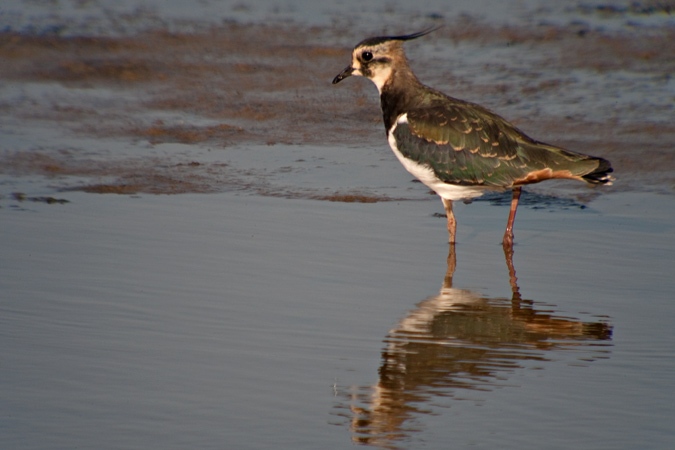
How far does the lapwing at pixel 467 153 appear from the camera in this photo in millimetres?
7738

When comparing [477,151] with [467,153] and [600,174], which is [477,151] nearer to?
[467,153]

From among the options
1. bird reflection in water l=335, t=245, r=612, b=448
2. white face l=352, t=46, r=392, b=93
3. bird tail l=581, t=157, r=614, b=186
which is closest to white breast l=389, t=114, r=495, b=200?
white face l=352, t=46, r=392, b=93

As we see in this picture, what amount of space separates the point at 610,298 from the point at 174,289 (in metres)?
3.12

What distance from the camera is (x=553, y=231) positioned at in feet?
27.5

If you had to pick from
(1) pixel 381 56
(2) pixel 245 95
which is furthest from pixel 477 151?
(2) pixel 245 95

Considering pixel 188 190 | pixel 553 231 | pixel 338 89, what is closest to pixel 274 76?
pixel 338 89

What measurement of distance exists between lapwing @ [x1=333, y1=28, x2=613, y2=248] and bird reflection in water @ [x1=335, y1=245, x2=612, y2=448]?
1.22 meters

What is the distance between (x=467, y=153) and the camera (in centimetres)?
793

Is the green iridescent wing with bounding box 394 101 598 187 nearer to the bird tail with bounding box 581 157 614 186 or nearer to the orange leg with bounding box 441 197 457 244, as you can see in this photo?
the bird tail with bounding box 581 157 614 186

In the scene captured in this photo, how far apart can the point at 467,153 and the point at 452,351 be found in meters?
2.61

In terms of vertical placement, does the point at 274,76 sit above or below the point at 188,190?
above

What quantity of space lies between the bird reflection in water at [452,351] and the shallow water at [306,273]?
0.06 feet

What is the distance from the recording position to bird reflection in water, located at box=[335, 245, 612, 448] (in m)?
4.91

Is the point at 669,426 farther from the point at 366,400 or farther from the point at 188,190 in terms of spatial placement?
the point at 188,190
